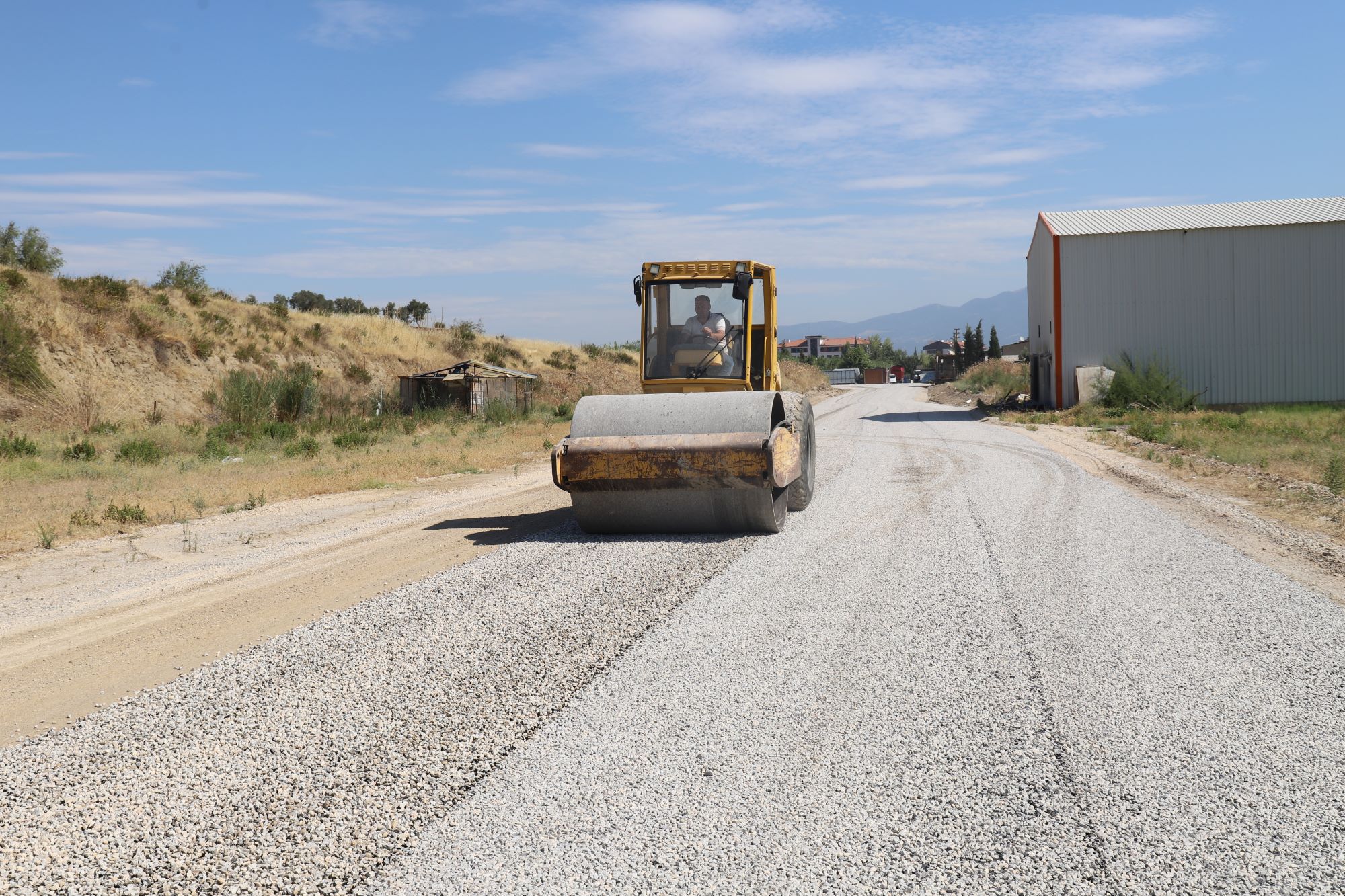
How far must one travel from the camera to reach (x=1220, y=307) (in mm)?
32406

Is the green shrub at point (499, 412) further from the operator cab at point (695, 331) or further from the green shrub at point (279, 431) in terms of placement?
the operator cab at point (695, 331)

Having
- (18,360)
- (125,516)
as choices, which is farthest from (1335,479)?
(18,360)

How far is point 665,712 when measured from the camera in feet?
16.9

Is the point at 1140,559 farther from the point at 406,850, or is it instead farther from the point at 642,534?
the point at 406,850

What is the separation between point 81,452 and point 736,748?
2003cm

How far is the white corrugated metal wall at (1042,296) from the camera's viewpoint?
1320 inches

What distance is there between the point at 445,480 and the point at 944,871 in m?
14.8

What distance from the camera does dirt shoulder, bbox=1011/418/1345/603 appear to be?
8406 millimetres

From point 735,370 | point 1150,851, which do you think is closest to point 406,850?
point 1150,851

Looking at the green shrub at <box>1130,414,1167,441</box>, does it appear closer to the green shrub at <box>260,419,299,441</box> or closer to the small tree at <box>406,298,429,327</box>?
the green shrub at <box>260,419,299,441</box>

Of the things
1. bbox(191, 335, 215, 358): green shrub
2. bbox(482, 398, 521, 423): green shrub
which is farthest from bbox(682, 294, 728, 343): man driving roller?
bbox(191, 335, 215, 358): green shrub

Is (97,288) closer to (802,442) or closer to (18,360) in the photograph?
(18,360)

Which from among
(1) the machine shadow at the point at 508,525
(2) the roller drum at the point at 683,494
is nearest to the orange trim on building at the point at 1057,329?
(1) the machine shadow at the point at 508,525

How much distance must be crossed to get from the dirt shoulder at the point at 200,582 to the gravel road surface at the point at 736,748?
1.87ft
